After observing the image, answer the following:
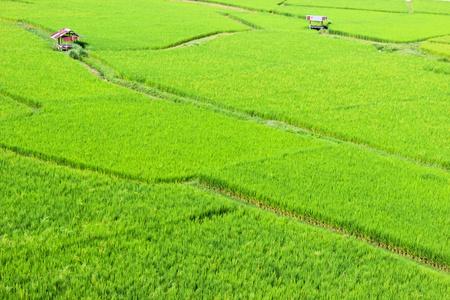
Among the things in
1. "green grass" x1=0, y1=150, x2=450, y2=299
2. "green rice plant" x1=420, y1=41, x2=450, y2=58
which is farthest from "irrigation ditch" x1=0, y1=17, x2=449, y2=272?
"green rice plant" x1=420, y1=41, x2=450, y2=58

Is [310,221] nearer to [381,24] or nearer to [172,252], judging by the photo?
[172,252]

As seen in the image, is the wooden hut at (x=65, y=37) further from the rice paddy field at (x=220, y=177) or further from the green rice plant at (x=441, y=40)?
the green rice plant at (x=441, y=40)

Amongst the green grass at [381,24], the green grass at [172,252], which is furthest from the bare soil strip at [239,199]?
the green grass at [381,24]

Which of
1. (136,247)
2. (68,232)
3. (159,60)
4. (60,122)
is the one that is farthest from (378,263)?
(159,60)

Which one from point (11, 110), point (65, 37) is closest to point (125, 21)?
Answer: point (65, 37)

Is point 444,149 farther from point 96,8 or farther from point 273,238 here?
point 96,8
